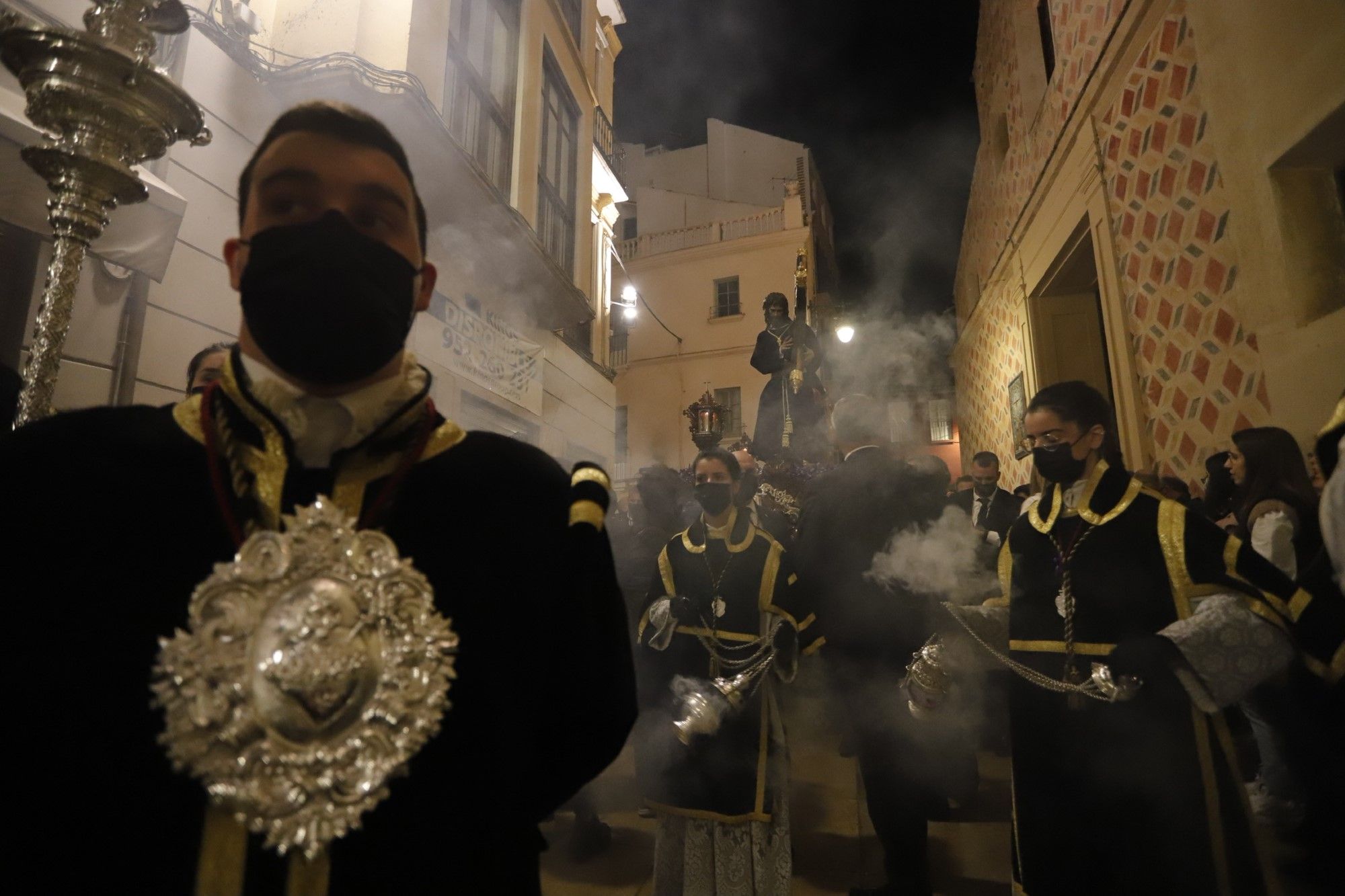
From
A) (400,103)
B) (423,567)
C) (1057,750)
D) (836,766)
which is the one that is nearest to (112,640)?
(423,567)

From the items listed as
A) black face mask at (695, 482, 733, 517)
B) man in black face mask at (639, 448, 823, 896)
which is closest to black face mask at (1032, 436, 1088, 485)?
man in black face mask at (639, 448, 823, 896)

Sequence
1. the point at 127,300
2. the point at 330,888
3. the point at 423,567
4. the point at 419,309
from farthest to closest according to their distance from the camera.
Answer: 1. the point at 127,300
2. the point at 419,309
3. the point at 423,567
4. the point at 330,888

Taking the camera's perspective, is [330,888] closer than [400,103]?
Yes

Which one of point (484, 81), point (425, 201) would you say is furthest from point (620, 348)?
point (425, 201)

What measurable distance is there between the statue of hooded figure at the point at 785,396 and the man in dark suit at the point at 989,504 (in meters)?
1.48

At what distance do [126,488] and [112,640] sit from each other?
8.9 inches

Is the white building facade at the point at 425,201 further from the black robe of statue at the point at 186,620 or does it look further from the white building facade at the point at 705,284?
the white building facade at the point at 705,284

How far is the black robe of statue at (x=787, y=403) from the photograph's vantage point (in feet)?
21.8

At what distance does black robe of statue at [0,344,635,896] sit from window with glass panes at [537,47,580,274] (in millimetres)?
9376

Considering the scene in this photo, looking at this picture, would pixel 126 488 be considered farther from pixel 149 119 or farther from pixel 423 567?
pixel 149 119

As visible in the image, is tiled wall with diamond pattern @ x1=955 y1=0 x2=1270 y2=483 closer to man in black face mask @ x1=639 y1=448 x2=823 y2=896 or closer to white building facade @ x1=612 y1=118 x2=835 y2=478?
man in black face mask @ x1=639 y1=448 x2=823 y2=896

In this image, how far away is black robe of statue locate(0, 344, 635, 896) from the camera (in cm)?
93

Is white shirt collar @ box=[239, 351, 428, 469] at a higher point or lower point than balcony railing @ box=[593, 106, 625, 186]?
lower

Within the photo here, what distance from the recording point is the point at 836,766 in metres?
4.93
